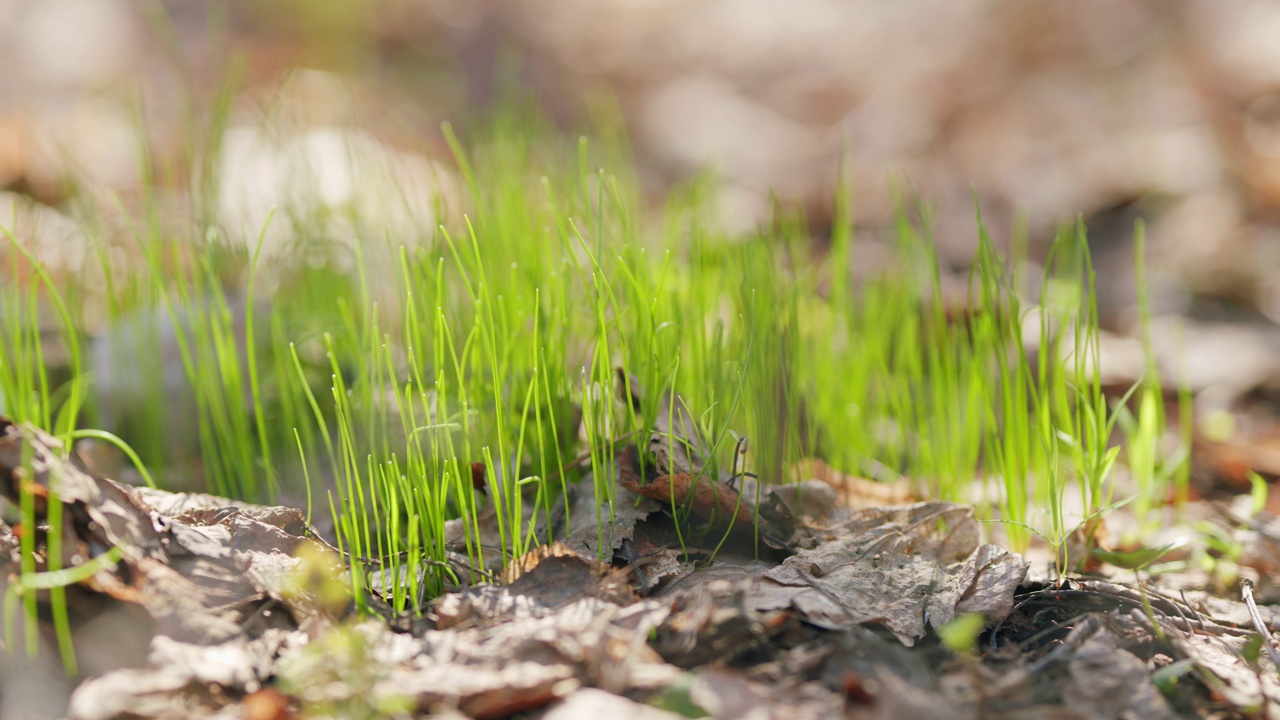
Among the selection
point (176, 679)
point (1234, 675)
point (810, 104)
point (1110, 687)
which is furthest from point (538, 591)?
point (810, 104)

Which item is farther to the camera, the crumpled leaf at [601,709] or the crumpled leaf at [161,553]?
the crumpled leaf at [161,553]

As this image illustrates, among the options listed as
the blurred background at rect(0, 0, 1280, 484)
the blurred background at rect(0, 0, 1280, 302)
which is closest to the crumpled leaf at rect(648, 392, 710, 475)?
the blurred background at rect(0, 0, 1280, 484)

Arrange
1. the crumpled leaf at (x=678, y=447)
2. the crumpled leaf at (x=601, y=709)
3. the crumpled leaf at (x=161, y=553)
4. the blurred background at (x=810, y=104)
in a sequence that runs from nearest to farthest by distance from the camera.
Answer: the crumpled leaf at (x=601, y=709) → the crumpled leaf at (x=161, y=553) → the crumpled leaf at (x=678, y=447) → the blurred background at (x=810, y=104)

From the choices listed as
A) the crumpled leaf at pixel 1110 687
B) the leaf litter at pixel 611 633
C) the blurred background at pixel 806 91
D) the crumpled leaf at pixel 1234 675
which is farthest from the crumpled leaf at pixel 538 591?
the blurred background at pixel 806 91

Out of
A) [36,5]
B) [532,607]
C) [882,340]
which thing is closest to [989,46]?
[882,340]

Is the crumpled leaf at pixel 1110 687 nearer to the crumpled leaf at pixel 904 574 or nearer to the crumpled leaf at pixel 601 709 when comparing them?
the crumpled leaf at pixel 904 574

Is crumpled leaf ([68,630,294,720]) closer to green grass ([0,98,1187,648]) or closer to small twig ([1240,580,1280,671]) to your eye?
green grass ([0,98,1187,648])

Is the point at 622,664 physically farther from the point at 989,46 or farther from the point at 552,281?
the point at 989,46
